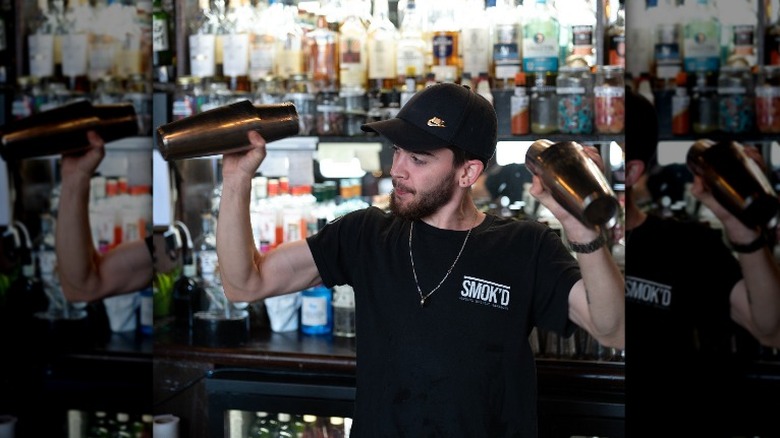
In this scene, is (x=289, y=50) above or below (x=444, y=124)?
above

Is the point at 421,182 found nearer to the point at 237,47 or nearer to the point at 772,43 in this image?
the point at 772,43

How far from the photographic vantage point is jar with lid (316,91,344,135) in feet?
Answer: 10.2

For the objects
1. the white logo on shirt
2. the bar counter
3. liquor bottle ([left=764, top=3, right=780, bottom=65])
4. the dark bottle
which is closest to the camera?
liquor bottle ([left=764, top=3, right=780, bottom=65])

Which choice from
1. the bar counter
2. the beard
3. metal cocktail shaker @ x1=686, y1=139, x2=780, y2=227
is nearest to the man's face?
the beard

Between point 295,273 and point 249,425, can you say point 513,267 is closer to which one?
point 295,273

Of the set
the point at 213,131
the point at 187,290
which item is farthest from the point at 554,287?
the point at 187,290

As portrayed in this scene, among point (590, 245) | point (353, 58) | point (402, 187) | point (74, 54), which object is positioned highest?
point (353, 58)

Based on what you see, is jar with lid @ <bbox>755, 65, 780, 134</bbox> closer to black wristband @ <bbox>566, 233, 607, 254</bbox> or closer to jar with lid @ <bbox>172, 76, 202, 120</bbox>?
black wristband @ <bbox>566, 233, 607, 254</bbox>

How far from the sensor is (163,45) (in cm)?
322

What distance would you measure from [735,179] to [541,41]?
1336 mm

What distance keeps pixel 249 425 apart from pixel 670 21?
6.00 ft

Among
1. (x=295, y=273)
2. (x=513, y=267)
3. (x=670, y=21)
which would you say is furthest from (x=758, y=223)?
(x=295, y=273)

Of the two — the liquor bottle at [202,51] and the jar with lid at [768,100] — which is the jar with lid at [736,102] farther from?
the liquor bottle at [202,51]

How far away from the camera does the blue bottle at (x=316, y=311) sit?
310 centimetres
